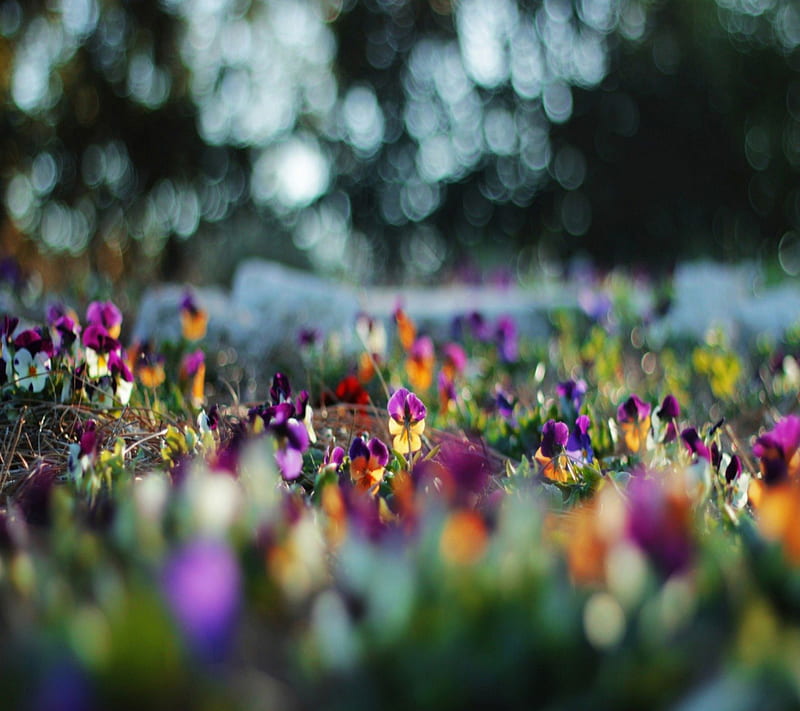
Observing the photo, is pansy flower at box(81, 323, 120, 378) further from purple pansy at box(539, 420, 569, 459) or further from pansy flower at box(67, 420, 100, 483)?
purple pansy at box(539, 420, 569, 459)

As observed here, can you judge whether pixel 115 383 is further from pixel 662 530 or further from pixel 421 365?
pixel 662 530

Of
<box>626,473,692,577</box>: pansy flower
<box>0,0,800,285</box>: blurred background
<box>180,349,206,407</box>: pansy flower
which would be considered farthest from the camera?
<box>0,0,800,285</box>: blurred background


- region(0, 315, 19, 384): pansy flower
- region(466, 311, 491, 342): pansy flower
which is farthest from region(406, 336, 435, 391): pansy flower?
Answer: region(0, 315, 19, 384): pansy flower

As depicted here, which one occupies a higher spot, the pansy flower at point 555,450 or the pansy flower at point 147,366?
the pansy flower at point 555,450

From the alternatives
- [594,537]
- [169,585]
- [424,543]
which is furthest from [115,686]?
[594,537]

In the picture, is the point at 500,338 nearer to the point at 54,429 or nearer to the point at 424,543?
the point at 54,429

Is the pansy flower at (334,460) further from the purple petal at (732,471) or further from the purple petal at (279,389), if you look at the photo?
the purple petal at (732,471)

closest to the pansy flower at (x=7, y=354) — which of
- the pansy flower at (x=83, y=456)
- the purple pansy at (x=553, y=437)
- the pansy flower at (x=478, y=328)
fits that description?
the pansy flower at (x=83, y=456)
